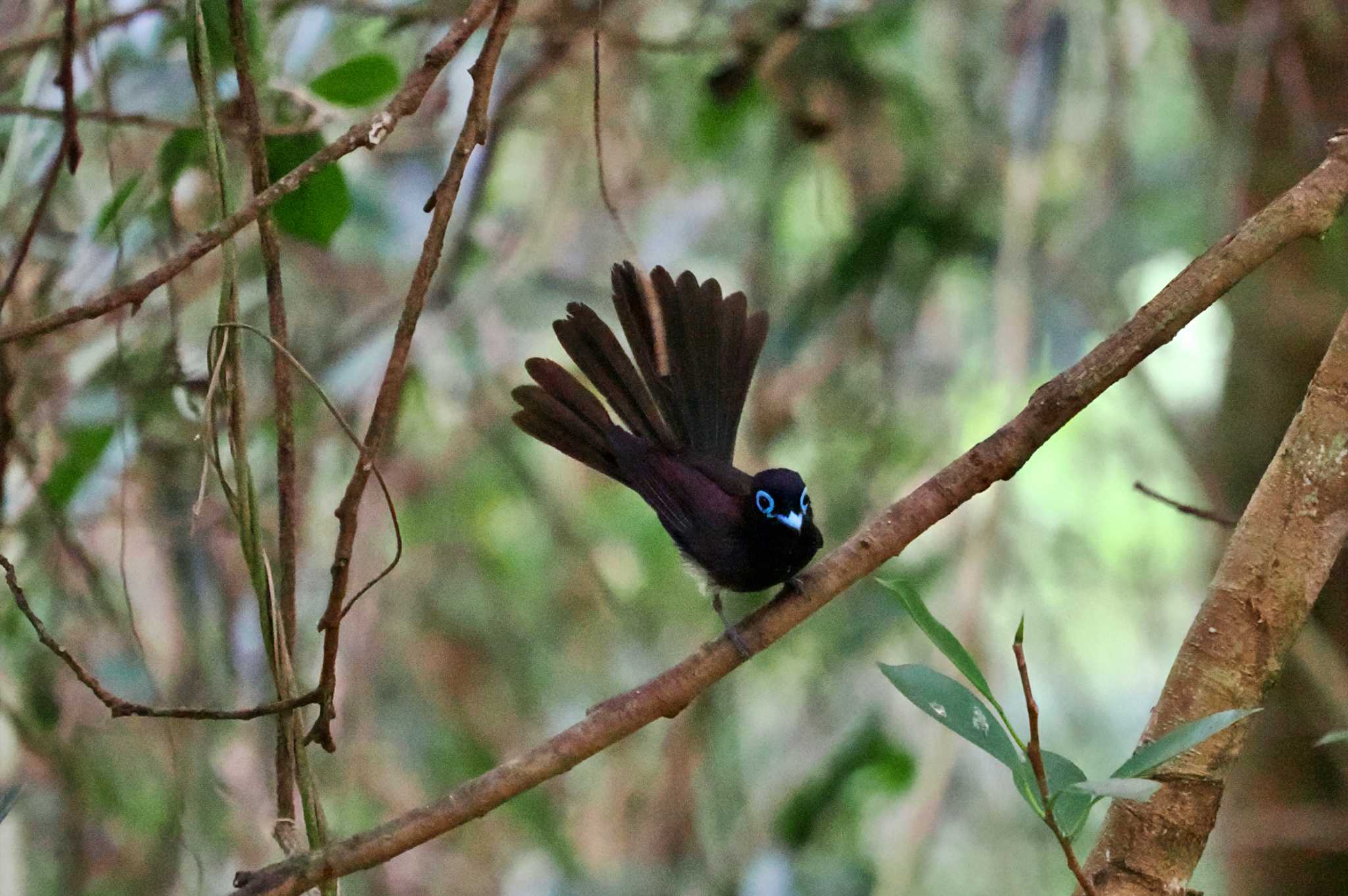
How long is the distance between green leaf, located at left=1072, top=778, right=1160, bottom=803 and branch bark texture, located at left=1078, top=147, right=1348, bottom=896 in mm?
214

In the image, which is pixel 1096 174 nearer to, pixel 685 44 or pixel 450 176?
pixel 685 44

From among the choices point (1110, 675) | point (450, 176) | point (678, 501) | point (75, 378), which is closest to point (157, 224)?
point (75, 378)

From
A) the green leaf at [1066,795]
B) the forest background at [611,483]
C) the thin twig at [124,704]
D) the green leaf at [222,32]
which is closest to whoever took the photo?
the green leaf at [1066,795]

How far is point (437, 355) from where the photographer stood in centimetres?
348

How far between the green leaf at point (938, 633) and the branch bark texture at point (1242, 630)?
0.78 ft

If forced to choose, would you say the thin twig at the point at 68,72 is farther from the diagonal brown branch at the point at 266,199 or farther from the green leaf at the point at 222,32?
the green leaf at the point at 222,32

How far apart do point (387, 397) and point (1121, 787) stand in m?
0.65

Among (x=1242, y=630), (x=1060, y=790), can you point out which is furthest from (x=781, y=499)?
(x=1060, y=790)

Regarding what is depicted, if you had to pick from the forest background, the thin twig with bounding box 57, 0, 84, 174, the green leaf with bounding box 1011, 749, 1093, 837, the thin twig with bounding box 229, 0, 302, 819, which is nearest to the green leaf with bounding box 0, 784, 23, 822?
the forest background

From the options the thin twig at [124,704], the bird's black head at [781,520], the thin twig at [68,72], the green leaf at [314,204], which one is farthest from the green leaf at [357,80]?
the thin twig at [124,704]

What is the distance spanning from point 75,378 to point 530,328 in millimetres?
942

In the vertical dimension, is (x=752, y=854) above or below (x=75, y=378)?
below

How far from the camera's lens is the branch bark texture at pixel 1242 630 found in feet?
3.90

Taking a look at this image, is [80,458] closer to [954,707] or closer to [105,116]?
[105,116]
